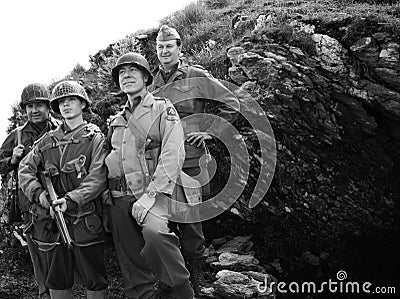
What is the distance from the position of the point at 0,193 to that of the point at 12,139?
335 centimetres

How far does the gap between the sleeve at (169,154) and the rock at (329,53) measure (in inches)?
103

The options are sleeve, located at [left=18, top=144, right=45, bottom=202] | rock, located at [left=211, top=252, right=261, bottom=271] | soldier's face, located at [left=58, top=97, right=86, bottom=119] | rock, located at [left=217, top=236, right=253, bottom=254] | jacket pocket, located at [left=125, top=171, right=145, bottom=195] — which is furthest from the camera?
rock, located at [left=217, top=236, right=253, bottom=254]

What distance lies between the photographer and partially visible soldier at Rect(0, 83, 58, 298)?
5950 millimetres

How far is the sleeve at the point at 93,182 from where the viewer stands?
5043mm

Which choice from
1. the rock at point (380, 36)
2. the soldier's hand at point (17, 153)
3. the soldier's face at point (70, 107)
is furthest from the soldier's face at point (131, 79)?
the rock at point (380, 36)

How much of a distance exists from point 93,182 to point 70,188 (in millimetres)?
385

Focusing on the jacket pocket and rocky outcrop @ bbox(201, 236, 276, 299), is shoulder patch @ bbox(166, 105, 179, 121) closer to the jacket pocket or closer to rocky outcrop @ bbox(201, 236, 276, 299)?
the jacket pocket

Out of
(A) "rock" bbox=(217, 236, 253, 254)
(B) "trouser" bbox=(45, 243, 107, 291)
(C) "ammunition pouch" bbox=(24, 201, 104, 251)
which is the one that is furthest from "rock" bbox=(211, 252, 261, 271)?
(C) "ammunition pouch" bbox=(24, 201, 104, 251)

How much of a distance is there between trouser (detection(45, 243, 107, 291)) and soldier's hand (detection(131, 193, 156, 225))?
2.77ft

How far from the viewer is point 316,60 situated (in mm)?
6742

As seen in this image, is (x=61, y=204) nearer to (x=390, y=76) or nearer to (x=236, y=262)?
(x=236, y=262)

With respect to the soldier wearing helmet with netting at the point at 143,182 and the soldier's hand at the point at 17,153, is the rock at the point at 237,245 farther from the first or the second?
the soldier's hand at the point at 17,153

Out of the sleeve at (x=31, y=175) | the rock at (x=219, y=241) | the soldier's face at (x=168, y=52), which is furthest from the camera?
the rock at (x=219, y=241)

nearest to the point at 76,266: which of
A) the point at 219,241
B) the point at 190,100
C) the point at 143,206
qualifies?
the point at 143,206
